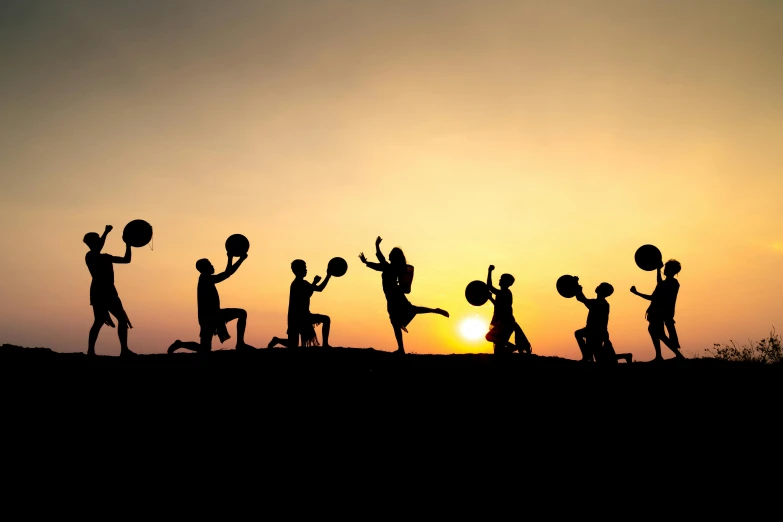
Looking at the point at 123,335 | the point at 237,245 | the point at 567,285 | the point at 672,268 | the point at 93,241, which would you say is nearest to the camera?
the point at 93,241

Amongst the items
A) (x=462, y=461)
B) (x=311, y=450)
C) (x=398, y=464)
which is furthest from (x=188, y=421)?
(x=462, y=461)

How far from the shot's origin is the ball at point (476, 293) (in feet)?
51.3

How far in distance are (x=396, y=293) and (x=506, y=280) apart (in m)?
2.75

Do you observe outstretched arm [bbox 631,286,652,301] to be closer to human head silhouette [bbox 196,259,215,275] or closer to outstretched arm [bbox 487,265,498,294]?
outstretched arm [bbox 487,265,498,294]

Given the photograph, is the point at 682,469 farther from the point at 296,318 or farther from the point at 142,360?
the point at 142,360

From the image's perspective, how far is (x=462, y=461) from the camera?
6906 millimetres

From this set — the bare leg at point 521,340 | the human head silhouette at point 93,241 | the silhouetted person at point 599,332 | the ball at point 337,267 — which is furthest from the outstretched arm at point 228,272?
the silhouetted person at point 599,332

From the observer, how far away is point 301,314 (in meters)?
13.5

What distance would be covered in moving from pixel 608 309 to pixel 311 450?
31.3 ft

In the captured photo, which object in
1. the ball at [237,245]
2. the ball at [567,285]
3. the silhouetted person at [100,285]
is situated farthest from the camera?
the ball at [567,285]

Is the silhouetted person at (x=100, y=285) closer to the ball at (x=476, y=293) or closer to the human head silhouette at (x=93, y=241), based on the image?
the human head silhouette at (x=93, y=241)

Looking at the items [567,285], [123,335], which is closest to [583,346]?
[567,285]

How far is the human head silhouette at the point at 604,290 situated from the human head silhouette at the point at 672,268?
1.38 m

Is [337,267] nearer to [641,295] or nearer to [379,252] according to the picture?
[379,252]
